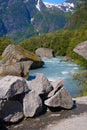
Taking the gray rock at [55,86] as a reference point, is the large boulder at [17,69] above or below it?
below

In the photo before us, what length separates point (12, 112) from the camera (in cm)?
1523

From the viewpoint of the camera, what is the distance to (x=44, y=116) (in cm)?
1603

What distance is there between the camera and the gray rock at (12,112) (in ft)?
49.1

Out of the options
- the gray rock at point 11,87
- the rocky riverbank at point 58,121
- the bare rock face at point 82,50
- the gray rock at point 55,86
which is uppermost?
the gray rock at point 11,87

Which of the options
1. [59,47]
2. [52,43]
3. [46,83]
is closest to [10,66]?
[46,83]

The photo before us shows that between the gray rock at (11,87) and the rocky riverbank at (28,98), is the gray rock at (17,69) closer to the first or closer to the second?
the rocky riverbank at (28,98)

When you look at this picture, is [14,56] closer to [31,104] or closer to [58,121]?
[31,104]

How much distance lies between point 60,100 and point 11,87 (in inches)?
105

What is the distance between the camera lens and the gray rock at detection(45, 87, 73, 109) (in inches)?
641

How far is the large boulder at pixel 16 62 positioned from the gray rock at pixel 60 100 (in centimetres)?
2815

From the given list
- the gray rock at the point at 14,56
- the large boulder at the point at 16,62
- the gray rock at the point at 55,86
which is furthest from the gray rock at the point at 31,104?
the gray rock at the point at 14,56

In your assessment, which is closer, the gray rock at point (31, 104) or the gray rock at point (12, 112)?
the gray rock at point (12, 112)

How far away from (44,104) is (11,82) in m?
2.18

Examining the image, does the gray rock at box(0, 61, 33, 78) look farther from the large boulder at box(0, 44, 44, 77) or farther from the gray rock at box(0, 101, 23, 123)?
the gray rock at box(0, 101, 23, 123)
